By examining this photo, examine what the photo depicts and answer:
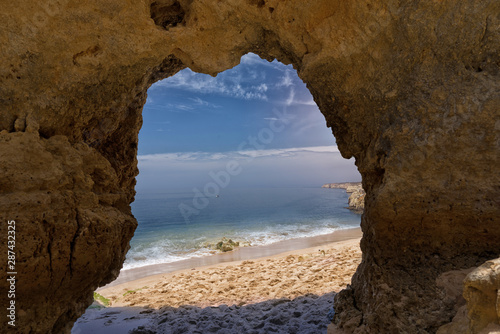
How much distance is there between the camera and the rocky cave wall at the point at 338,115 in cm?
252

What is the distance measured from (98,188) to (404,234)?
338 cm

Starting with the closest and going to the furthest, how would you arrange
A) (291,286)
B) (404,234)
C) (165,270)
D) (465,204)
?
(465,204) → (404,234) → (291,286) → (165,270)

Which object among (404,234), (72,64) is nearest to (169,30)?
(72,64)

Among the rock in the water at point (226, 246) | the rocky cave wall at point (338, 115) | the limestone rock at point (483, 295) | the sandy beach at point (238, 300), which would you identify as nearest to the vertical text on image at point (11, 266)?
the rocky cave wall at point (338, 115)

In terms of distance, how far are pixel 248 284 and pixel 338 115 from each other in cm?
468

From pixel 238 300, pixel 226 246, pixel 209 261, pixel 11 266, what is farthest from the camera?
pixel 226 246

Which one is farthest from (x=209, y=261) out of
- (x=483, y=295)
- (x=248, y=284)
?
(x=483, y=295)

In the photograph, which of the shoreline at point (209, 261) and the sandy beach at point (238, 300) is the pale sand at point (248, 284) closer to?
the sandy beach at point (238, 300)

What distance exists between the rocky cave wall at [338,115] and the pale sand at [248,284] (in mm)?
2687

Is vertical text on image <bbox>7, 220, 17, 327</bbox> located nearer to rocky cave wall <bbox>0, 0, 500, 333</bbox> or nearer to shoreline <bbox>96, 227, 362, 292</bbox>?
rocky cave wall <bbox>0, 0, 500, 333</bbox>

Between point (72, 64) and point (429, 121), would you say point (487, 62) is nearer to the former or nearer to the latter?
point (429, 121)

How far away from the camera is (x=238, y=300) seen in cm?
572

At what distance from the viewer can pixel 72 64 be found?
308 cm

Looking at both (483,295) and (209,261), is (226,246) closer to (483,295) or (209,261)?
(209,261)
